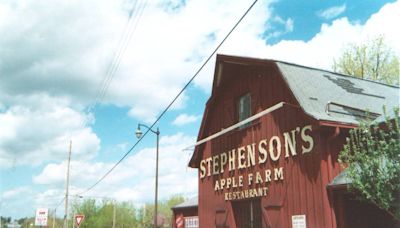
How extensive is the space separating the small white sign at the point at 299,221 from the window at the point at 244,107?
446 centimetres

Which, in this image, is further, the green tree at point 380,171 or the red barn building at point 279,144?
the red barn building at point 279,144

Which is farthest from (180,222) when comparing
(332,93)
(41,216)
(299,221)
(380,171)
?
(41,216)

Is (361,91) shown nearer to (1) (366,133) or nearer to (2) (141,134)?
(1) (366,133)

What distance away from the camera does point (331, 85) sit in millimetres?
14664

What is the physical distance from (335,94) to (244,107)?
385 cm

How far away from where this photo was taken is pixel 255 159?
49.1 feet

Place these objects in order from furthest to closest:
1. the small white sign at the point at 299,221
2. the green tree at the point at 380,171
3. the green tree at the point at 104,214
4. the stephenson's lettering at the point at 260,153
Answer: the green tree at the point at 104,214 < the stephenson's lettering at the point at 260,153 < the small white sign at the point at 299,221 < the green tree at the point at 380,171

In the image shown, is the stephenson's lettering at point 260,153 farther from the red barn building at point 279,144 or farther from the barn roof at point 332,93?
the barn roof at point 332,93

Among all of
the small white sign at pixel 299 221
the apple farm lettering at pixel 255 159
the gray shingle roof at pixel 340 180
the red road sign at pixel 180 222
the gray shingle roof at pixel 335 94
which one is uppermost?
the gray shingle roof at pixel 335 94

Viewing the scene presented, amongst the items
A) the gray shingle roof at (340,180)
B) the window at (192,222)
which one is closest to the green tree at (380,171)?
the gray shingle roof at (340,180)

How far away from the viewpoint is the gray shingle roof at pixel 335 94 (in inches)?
497

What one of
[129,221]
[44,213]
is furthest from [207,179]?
[129,221]

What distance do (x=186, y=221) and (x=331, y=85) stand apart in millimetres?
10364

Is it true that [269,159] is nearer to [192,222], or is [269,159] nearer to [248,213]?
[248,213]
